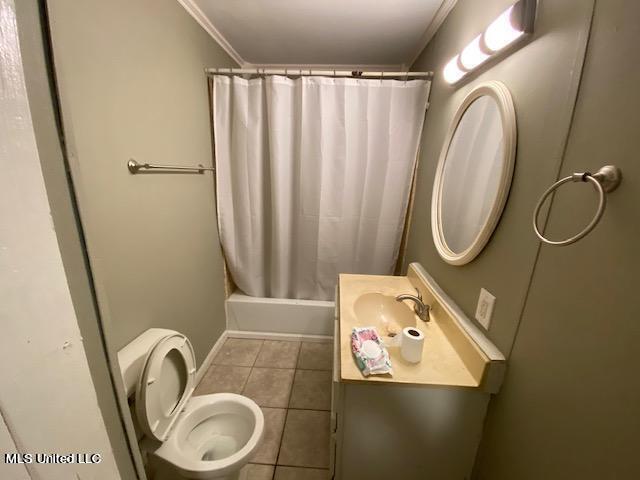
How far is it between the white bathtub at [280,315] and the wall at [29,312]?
5.62 ft

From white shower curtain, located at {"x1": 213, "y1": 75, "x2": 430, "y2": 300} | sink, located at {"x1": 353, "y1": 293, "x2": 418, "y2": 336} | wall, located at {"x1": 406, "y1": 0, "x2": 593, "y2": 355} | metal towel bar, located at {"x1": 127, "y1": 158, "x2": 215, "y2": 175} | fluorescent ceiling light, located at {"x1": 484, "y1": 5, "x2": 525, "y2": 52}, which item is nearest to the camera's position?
wall, located at {"x1": 406, "y1": 0, "x2": 593, "y2": 355}

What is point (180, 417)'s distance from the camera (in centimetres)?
111

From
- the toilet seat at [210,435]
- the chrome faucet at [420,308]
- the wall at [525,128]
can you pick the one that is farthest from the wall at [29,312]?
the chrome faucet at [420,308]

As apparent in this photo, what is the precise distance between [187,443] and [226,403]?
0.64ft

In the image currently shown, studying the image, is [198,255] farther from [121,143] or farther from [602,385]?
[602,385]

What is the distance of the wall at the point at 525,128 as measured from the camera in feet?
2.10

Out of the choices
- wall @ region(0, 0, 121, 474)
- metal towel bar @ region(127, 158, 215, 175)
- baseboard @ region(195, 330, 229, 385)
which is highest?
metal towel bar @ region(127, 158, 215, 175)

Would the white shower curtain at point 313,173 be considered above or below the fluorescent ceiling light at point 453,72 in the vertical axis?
below

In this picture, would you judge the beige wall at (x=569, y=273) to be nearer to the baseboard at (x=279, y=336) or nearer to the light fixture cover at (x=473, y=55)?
the light fixture cover at (x=473, y=55)

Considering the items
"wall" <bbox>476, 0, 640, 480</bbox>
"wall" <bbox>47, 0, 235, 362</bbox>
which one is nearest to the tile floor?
"wall" <bbox>47, 0, 235, 362</bbox>

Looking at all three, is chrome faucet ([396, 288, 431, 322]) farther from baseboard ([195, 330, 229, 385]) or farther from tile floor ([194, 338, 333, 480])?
baseboard ([195, 330, 229, 385])

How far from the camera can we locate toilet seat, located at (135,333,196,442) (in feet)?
3.01

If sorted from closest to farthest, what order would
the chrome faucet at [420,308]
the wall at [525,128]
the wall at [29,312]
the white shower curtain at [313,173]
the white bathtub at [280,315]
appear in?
the wall at [29,312] < the wall at [525,128] < the chrome faucet at [420,308] < the white shower curtain at [313,173] < the white bathtub at [280,315]

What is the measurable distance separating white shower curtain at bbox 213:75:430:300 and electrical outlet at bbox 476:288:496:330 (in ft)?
3.29
